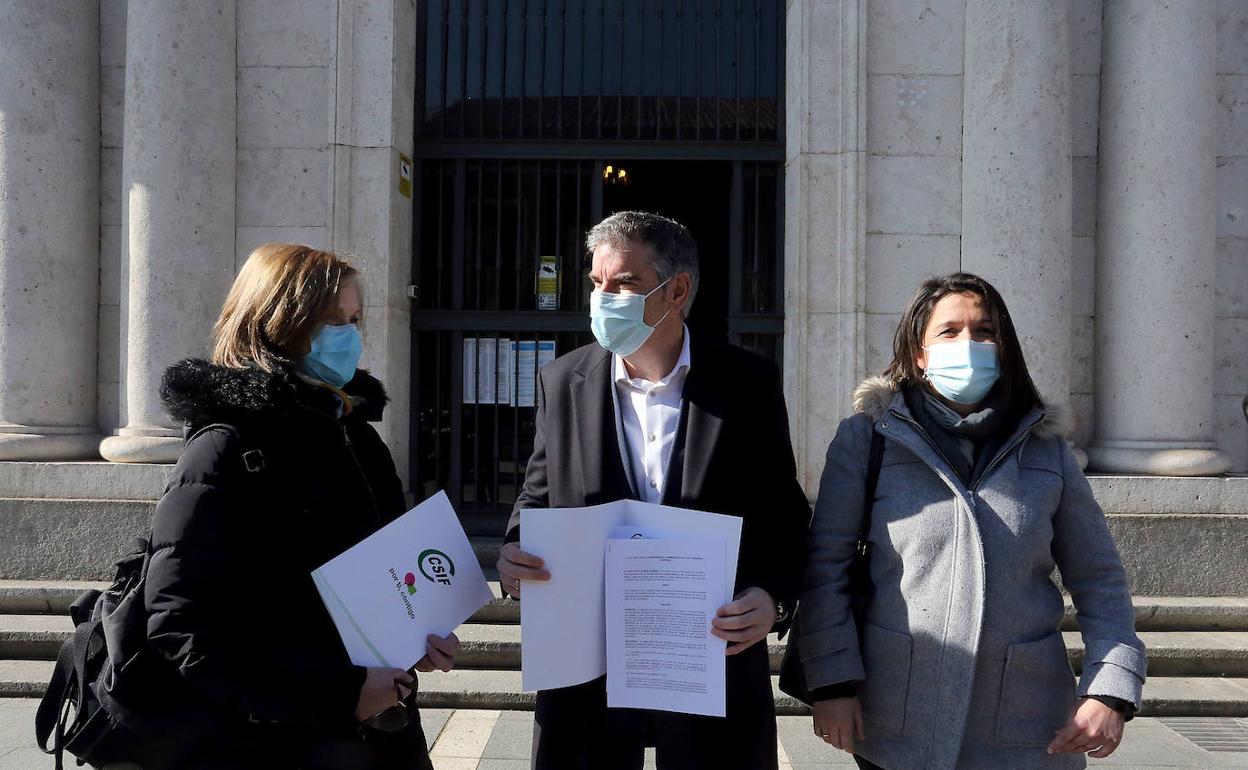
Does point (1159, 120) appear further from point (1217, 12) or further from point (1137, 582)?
point (1137, 582)

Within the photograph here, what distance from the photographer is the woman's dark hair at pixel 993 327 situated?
228 centimetres

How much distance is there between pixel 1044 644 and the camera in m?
2.14

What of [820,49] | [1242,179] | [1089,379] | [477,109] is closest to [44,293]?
[477,109]

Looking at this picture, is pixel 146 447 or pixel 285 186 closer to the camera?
pixel 146 447

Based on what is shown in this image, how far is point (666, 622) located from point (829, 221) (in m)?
4.69

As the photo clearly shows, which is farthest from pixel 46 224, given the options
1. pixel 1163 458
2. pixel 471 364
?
pixel 1163 458

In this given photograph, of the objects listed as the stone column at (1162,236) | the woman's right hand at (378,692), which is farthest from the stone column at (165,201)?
the stone column at (1162,236)

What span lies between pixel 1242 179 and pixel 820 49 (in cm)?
291

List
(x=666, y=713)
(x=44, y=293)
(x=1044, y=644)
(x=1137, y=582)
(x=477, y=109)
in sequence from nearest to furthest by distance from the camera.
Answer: (x=1044, y=644), (x=666, y=713), (x=1137, y=582), (x=44, y=293), (x=477, y=109)

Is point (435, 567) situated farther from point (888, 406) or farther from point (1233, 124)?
point (1233, 124)

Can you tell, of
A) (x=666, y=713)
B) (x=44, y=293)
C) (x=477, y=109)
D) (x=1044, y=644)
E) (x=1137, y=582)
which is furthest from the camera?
(x=477, y=109)

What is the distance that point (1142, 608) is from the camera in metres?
5.50

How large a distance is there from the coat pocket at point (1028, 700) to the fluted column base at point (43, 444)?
6.07 m

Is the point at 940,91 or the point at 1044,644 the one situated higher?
the point at 940,91
